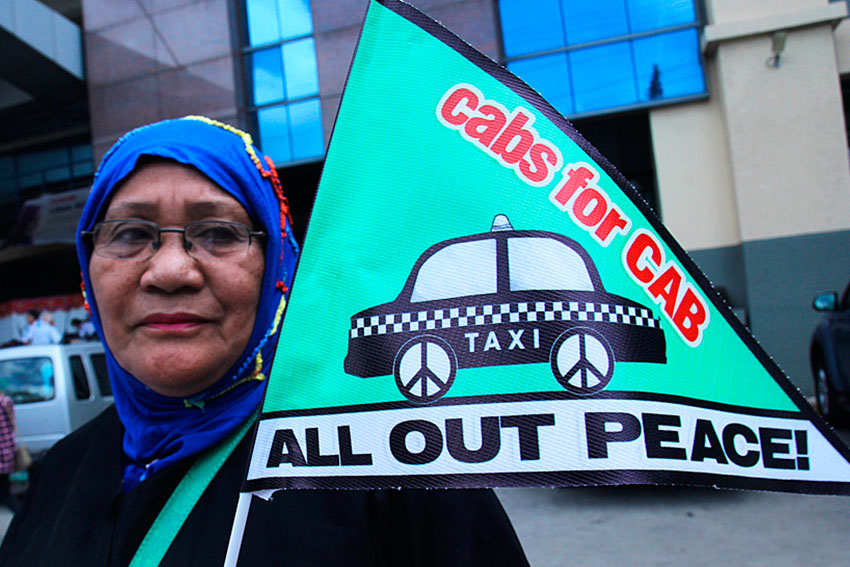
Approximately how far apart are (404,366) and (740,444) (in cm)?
49

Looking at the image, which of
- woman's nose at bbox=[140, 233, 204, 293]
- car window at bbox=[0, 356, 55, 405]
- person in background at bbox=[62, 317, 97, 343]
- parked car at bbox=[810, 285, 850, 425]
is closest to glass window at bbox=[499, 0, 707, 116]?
parked car at bbox=[810, 285, 850, 425]

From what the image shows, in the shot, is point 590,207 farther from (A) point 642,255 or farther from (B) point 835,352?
(B) point 835,352

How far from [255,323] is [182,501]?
0.39 m

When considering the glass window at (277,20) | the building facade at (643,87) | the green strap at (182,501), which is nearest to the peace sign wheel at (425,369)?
the green strap at (182,501)

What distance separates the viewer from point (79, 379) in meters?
8.19

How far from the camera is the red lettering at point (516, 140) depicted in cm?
94

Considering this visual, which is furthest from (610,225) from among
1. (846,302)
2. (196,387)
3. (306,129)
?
(306,129)

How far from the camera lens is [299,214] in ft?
54.6

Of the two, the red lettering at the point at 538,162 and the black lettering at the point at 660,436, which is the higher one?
the red lettering at the point at 538,162

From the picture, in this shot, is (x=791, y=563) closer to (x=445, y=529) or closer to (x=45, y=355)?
(x=445, y=529)

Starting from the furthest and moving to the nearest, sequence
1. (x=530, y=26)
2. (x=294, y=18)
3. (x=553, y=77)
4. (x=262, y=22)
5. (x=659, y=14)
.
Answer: (x=262, y=22) → (x=294, y=18) → (x=530, y=26) → (x=553, y=77) → (x=659, y=14)

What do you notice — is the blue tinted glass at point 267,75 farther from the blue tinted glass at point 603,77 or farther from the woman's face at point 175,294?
the woman's face at point 175,294

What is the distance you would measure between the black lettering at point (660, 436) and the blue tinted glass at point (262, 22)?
43.3 ft

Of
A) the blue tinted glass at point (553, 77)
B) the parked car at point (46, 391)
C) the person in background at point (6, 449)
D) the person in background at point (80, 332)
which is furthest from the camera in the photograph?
the person in background at point (80, 332)
